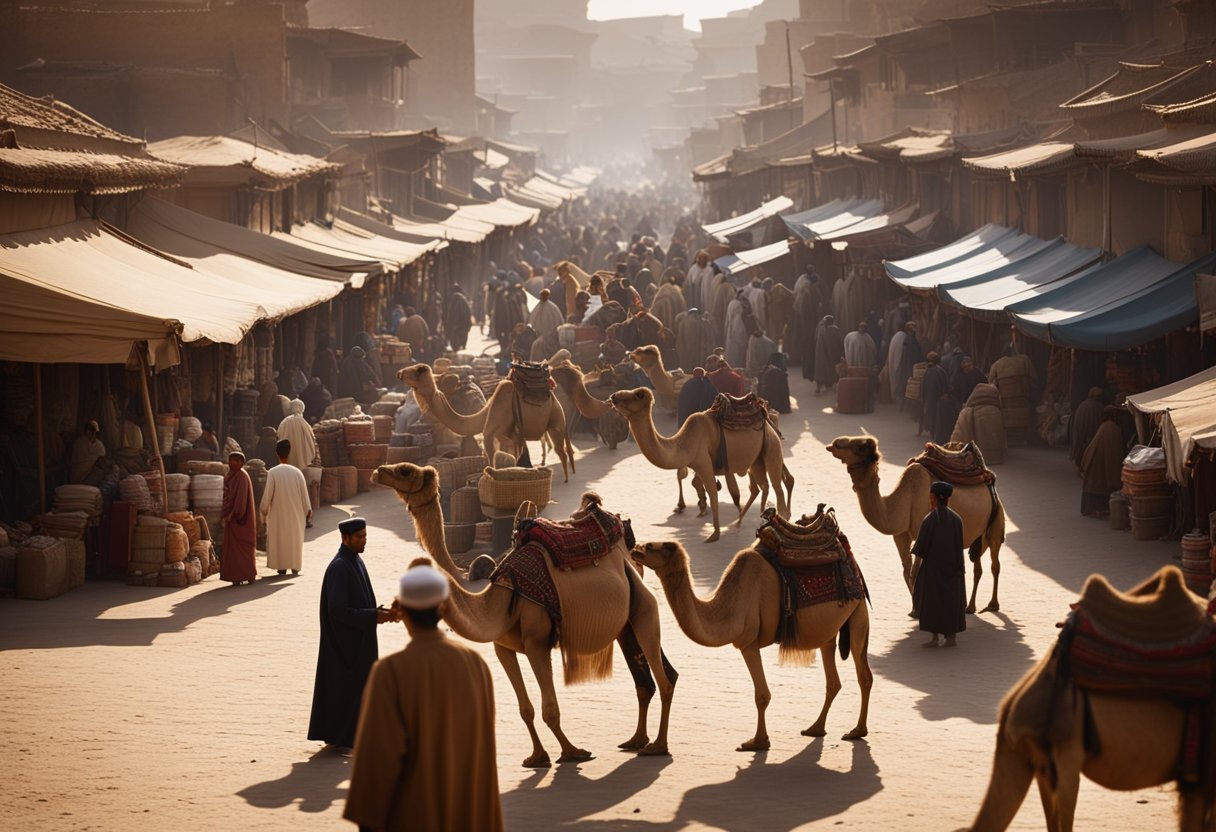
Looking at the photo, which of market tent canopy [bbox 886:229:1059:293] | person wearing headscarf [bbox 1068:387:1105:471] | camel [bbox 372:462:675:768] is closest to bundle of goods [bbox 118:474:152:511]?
camel [bbox 372:462:675:768]

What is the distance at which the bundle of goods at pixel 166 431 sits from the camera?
14.9 meters

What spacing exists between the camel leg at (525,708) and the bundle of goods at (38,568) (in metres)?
4.82

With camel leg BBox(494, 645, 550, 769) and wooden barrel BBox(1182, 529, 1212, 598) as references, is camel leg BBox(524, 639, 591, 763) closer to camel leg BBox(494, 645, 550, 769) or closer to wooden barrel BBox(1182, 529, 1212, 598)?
camel leg BBox(494, 645, 550, 769)

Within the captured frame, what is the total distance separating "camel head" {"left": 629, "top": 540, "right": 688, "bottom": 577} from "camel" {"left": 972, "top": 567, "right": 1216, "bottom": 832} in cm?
240

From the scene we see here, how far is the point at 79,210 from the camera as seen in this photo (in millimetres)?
16828

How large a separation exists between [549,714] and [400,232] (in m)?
23.5

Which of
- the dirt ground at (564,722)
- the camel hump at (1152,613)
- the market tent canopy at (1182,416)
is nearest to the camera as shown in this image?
the camel hump at (1152,613)

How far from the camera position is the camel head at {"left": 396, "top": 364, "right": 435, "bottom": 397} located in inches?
657

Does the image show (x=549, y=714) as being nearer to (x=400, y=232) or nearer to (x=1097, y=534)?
(x=1097, y=534)

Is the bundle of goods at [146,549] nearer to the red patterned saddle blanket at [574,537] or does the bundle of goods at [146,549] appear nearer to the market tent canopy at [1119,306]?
the red patterned saddle blanket at [574,537]

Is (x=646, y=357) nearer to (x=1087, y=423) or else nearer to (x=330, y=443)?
(x=330, y=443)

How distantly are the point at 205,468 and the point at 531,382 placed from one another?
3849 millimetres

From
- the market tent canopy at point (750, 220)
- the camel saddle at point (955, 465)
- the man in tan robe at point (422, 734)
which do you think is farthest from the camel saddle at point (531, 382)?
the market tent canopy at point (750, 220)

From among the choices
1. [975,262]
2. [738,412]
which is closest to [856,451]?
[738,412]
